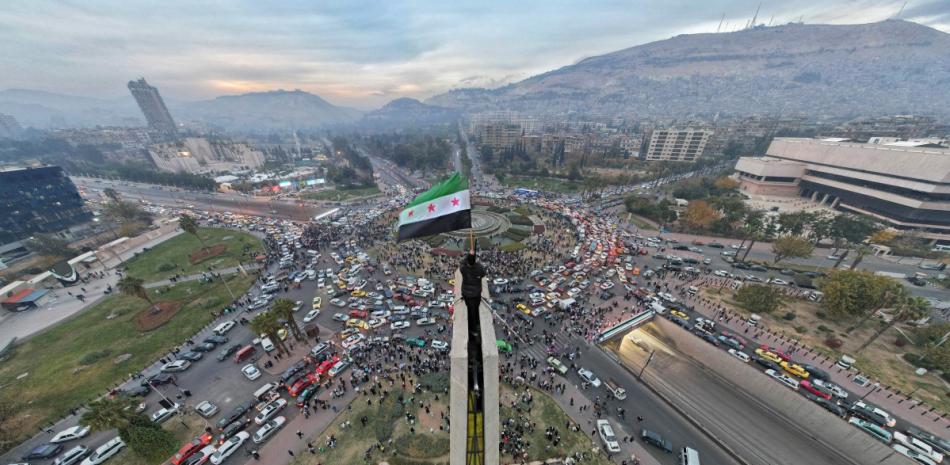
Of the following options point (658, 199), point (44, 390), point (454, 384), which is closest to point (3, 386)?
point (44, 390)

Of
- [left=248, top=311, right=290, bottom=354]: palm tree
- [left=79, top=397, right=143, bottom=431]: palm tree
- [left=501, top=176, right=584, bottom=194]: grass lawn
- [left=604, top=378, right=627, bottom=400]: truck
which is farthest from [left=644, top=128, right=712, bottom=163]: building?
[left=79, top=397, right=143, bottom=431]: palm tree

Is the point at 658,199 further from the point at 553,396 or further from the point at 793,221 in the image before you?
the point at 553,396

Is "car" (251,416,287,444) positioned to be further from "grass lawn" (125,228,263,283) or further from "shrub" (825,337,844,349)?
"shrub" (825,337,844,349)

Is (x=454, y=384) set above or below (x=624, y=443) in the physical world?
above

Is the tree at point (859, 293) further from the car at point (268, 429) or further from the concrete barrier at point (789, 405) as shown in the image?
the car at point (268, 429)

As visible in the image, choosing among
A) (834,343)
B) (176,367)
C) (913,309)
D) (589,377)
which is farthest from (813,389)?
(176,367)

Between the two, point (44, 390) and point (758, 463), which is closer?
point (758, 463)

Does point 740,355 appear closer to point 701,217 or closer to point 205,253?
point 701,217
